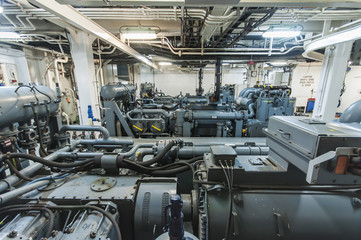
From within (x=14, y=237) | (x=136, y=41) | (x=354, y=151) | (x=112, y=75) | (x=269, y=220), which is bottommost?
(x=269, y=220)

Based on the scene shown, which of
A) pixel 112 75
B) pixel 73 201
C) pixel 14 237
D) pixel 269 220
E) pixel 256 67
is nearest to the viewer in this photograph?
pixel 14 237

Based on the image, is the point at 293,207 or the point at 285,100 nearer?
the point at 293,207

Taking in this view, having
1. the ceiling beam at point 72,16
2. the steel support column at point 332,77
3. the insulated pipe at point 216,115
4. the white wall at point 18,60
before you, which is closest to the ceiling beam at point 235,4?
the ceiling beam at point 72,16

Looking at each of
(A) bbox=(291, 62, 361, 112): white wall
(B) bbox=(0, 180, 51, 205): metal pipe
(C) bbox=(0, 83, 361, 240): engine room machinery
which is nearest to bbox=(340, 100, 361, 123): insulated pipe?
(C) bbox=(0, 83, 361, 240): engine room machinery

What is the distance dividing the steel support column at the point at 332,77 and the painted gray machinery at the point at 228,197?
9.03 feet

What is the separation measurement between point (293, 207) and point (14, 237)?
1.54 m

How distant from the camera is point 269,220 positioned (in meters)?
0.96

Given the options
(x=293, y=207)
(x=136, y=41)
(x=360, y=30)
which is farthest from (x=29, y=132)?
(x=360, y=30)

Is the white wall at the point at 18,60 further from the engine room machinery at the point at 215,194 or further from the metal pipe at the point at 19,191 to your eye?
the metal pipe at the point at 19,191

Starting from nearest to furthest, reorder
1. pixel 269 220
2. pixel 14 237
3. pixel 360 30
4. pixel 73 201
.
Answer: pixel 14 237 → pixel 269 220 → pixel 73 201 → pixel 360 30

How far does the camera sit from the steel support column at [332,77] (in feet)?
9.32

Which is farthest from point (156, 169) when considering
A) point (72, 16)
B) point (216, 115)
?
point (216, 115)

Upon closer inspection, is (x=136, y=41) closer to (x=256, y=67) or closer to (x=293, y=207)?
(x=293, y=207)

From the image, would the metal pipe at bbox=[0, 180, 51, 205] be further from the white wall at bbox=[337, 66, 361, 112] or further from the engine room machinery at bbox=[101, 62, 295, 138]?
the white wall at bbox=[337, 66, 361, 112]
